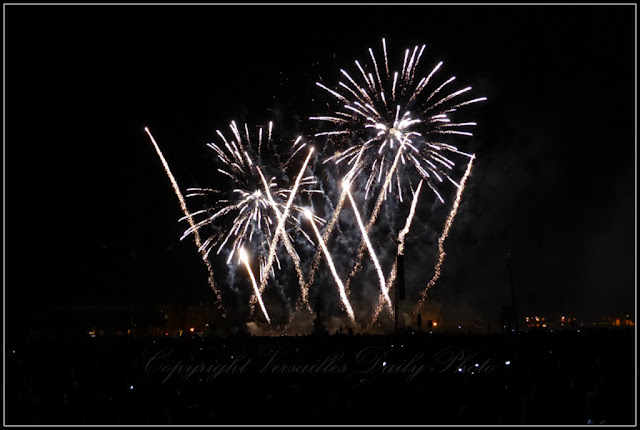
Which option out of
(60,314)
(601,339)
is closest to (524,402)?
(601,339)

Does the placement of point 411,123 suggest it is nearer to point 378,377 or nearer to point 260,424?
point 378,377

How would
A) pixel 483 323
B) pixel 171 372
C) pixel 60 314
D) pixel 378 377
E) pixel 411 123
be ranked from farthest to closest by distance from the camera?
pixel 483 323 → pixel 60 314 → pixel 411 123 → pixel 171 372 → pixel 378 377

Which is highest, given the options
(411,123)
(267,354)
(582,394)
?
(411,123)

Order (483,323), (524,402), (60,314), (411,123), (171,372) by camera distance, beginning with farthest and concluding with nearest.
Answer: (483,323)
(60,314)
(411,123)
(171,372)
(524,402)

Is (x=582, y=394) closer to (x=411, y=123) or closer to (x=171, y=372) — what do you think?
(x=171, y=372)

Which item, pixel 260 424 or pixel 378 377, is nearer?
pixel 260 424

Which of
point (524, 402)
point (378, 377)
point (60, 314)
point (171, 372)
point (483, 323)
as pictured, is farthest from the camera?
point (483, 323)

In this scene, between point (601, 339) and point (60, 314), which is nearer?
point (601, 339)

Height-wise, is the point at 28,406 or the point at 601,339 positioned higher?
the point at 28,406

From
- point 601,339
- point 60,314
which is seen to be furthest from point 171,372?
point 60,314
